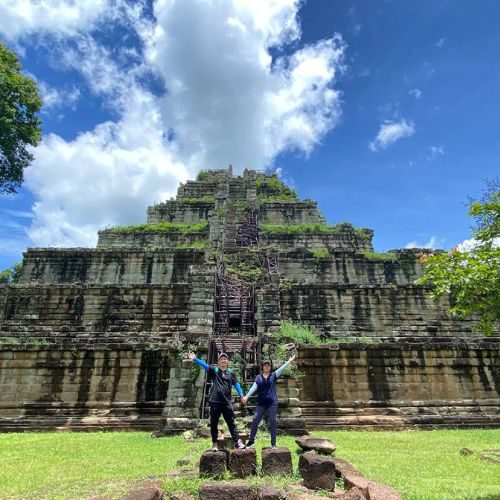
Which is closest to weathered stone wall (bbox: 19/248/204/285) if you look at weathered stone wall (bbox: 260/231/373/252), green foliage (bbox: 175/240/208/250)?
green foliage (bbox: 175/240/208/250)

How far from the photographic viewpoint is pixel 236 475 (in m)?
4.86

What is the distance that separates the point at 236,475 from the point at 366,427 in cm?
691

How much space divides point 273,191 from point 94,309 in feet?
72.6

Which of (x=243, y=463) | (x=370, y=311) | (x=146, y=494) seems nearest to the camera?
(x=146, y=494)

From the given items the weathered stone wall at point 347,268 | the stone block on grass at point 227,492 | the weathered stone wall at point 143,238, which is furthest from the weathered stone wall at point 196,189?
the stone block on grass at point 227,492

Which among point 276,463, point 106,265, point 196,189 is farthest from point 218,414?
point 196,189

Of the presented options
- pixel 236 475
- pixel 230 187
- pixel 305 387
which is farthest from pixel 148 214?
pixel 236 475

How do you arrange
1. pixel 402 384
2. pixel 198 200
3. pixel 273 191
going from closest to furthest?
pixel 402 384 < pixel 198 200 < pixel 273 191

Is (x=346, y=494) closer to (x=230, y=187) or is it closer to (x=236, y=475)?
(x=236, y=475)

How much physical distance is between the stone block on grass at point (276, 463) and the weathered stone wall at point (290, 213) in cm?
2520

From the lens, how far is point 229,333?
14977 mm

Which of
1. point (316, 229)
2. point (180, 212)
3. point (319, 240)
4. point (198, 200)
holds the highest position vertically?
point (198, 200)

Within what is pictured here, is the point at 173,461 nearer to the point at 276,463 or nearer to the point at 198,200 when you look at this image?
the point at 276,463

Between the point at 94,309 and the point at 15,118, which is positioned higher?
the point at 15,118
